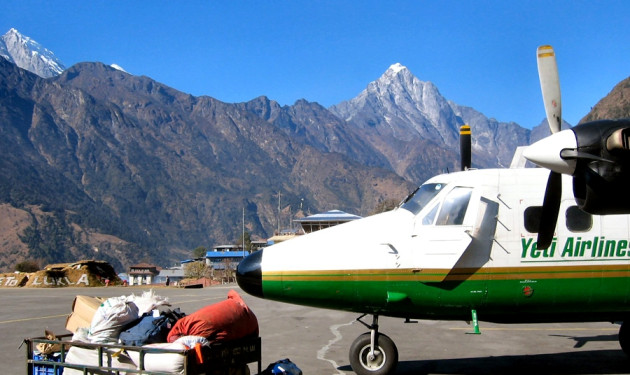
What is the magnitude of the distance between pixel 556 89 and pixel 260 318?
12.4m

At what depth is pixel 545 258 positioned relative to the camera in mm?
10320

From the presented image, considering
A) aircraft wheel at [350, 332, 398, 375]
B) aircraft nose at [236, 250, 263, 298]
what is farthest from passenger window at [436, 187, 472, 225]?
aircraft nose at [236, 250, 263, 298]

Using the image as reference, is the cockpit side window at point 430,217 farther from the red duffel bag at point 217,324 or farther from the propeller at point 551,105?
the red duffel bag at point 217,324

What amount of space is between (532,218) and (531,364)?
3.00 m

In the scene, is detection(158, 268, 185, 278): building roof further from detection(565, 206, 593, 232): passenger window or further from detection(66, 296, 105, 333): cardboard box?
detection(565, 206, 593, 232): passenger window

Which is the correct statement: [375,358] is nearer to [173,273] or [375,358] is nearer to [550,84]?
[550,84]

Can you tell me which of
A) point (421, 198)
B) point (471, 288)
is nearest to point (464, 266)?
point (471, 288)

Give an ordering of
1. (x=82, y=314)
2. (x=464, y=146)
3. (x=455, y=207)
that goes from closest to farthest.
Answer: (x=82, y=314)
(x=455, y=207)
(x=464, y=146)

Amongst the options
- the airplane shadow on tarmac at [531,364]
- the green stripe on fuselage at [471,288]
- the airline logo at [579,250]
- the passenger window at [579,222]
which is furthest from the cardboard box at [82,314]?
the passenger window at [579,222]

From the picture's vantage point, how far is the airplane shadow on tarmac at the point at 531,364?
35.9 ft

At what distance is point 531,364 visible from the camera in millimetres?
11625

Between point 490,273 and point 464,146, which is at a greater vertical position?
point 464,146

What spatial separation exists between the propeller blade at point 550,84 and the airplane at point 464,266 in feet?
4.55

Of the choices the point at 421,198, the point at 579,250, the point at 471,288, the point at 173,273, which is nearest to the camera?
the point at 471,288
